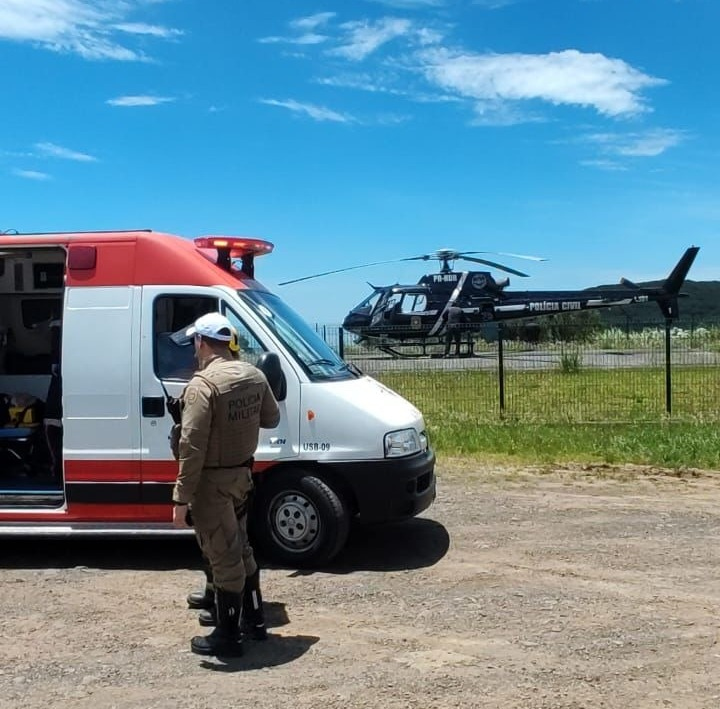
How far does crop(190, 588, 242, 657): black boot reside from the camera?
497 cm

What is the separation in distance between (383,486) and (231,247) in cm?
227

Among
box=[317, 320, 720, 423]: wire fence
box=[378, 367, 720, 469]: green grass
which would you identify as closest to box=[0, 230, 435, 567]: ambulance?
box=[378, 367, 720, 469]: green grass

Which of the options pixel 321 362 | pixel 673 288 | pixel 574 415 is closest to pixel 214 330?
pixel 321 362

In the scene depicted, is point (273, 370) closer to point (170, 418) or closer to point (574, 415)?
point (170, 418)

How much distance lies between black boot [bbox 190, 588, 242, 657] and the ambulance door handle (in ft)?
6.70

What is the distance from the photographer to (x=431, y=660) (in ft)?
16.0

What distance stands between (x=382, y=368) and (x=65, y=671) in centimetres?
1359

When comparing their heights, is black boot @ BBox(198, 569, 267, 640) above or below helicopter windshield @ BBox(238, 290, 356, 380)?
below

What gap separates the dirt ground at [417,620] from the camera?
4.50 metres

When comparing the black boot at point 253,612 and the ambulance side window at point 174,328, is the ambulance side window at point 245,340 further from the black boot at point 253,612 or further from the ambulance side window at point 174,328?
the black boot at point 253,612

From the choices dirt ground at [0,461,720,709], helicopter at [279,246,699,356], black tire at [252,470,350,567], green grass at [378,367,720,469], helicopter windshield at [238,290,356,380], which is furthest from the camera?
helicopter at [279,246,699,356]

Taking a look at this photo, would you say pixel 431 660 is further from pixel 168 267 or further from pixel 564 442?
pixel 564 442

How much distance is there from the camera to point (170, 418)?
6.64m

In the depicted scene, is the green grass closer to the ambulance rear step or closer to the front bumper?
the front bumper
